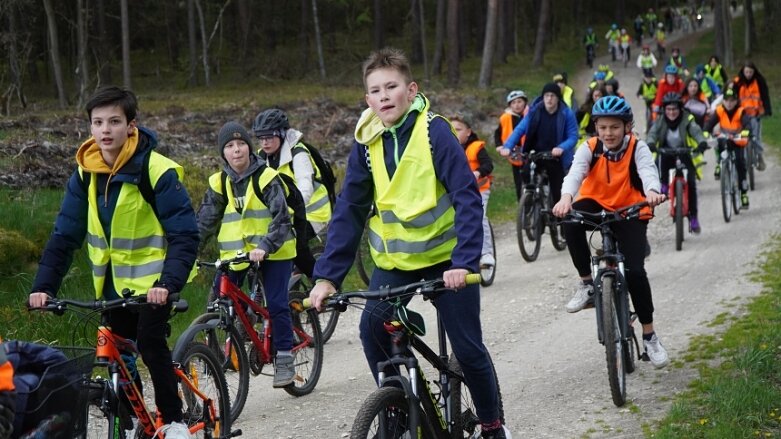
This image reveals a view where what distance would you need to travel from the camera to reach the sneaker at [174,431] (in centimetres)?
539

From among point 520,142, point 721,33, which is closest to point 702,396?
point 520,142

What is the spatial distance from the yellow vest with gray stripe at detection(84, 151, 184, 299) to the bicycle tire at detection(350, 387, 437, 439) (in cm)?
150

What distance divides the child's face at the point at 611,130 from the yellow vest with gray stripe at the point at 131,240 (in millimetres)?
3531

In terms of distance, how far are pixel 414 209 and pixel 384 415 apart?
1.00m

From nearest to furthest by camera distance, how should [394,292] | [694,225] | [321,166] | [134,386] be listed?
[394,292]
[134,386]
[321,166]
[694,225]

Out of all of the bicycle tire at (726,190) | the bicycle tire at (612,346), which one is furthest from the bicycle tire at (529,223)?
the bicycle tire at (612,346)

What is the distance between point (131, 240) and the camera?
534 centimetres

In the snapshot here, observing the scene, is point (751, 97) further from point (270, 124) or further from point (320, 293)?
point (320, 293)

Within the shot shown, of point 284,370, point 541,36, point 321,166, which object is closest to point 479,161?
point 321,166

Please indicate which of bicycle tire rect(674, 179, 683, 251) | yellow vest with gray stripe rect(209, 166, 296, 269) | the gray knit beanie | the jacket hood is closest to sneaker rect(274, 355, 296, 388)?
yellow vest with gray stripe rect(209, 166, 296, 269)

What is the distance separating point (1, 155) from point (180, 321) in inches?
214

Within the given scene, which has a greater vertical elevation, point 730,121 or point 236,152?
point 236,152

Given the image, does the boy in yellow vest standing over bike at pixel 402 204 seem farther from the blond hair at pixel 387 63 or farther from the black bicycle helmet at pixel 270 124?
the black bicycle helmet at pixel 270 124

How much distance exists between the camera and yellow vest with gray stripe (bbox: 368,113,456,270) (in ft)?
16.2
